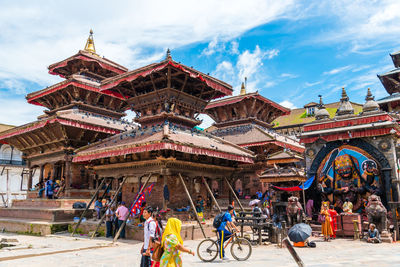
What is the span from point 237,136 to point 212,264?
1773 centimetres

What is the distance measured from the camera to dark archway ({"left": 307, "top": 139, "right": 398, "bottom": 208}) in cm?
1503

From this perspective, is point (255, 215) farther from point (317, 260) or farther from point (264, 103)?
point (264, 103)

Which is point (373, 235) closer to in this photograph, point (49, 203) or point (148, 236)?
point (148, 236)

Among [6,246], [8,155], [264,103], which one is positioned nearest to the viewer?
[6,246]

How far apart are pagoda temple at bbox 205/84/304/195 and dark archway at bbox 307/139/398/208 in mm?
5388

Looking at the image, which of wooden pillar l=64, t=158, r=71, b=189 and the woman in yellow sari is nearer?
the woman in yellow sari

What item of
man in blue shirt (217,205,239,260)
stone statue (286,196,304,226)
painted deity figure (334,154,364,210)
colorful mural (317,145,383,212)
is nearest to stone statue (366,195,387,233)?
colorful mural (317,145,383,212)

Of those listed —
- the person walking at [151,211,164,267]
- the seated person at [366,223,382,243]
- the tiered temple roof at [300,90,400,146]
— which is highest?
the tiered temple roof at [300,90,400,146]

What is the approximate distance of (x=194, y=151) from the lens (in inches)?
534

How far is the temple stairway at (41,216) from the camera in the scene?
1648 cm

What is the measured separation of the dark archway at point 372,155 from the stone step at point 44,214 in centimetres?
1270

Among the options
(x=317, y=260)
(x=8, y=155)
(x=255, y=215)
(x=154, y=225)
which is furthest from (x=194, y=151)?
(x=8, y=155)

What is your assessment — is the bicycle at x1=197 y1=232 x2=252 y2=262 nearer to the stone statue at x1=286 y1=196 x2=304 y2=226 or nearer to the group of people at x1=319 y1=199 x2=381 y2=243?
the stone statue at x1=286 y1=196 x2=304 y2=226

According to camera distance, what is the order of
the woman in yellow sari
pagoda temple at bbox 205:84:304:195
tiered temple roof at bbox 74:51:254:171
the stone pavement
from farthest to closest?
pagoda temple at bbox 205:84:304:195, tiered temple roof at bbox 74:51:254:171, the stone pavement, the woman in yellow sari
